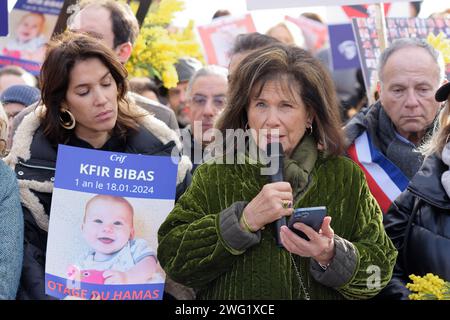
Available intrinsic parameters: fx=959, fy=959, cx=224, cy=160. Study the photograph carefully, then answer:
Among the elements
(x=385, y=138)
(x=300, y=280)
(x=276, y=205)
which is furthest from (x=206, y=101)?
(x=276, y=205)

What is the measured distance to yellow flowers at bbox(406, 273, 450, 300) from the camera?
3.61 meters

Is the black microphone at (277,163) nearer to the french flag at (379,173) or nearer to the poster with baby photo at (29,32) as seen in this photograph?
the french flag at (379,173)

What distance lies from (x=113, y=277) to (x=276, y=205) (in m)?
0.90

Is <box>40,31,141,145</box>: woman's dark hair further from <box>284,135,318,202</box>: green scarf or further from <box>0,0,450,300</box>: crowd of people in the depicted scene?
<box>284,135,318,202</box>: green scarf

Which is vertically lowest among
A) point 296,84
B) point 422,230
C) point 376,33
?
point 422,230

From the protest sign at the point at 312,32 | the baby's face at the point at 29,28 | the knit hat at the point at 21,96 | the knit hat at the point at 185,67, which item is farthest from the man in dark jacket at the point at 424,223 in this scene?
the protest sign at the point at 312,32

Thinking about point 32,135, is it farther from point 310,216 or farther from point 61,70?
point 310,216

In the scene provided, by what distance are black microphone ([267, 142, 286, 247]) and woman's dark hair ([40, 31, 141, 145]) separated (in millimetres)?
1003

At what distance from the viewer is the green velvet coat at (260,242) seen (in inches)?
147

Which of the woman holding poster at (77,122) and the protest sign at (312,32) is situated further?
the protest sign at (312,32)

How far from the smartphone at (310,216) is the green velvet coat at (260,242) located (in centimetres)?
30

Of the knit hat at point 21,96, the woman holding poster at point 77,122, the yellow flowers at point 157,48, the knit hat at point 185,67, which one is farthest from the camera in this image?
the knit hat at point 185,67

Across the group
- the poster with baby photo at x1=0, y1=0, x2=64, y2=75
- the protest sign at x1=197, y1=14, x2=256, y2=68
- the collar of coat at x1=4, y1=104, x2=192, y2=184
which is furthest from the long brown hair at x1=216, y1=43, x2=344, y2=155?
the protest sign at x1=197, y1=14, x2=256, y2=68

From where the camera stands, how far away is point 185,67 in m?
7.25
